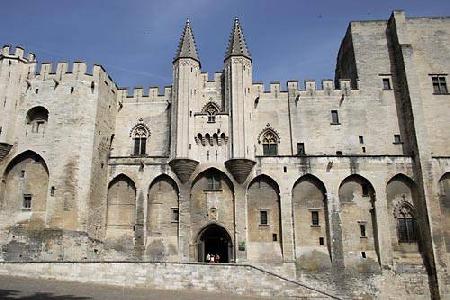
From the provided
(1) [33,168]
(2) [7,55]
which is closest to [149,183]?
(1) [33,168]

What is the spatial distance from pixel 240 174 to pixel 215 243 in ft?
16.2

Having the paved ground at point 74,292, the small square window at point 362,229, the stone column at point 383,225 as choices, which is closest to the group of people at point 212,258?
the paved ground at point 74,292

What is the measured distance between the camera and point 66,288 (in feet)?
63.5

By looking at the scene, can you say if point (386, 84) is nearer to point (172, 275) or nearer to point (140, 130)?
point (140, 130)

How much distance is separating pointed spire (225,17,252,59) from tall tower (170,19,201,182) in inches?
90.7

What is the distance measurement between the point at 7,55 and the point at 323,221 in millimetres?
21289

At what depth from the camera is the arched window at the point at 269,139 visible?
30.8 m

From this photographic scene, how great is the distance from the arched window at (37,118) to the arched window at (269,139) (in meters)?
13.5

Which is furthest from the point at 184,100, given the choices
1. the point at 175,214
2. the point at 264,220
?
the point at 264,220

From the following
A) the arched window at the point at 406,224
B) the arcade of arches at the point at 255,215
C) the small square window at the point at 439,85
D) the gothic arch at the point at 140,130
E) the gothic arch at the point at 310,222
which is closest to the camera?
the arcade of arches at the point at 255,215

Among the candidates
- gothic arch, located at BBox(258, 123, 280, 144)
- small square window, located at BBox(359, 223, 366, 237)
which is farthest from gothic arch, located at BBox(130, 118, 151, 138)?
small square window, located at BBox(359, 223, 366, 237)

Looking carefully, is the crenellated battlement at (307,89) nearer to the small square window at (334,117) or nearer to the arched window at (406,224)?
Result: the small square window at (334,117)

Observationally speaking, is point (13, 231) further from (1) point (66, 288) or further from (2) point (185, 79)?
(2) point (185, 79)

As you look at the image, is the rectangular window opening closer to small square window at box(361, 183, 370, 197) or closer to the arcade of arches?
the arcade of arches
